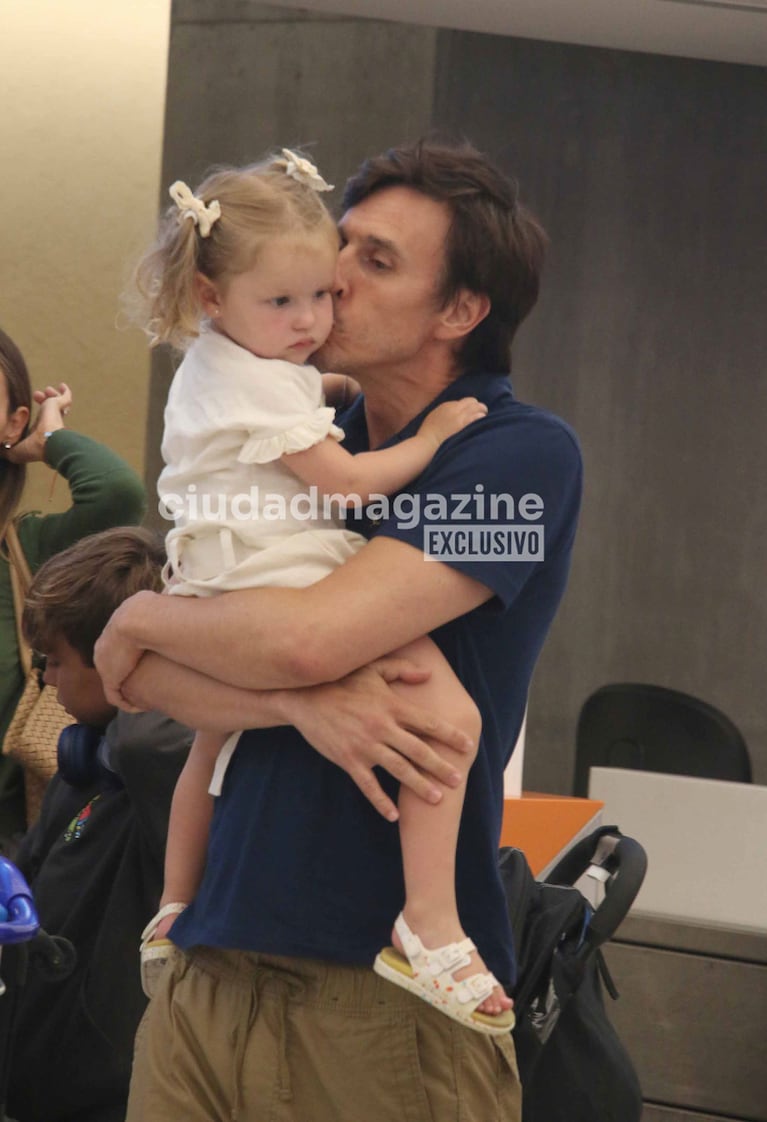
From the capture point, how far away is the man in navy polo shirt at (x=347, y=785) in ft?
4.63

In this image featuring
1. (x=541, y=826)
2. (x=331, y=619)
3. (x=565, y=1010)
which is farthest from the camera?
(x=541, y=826)

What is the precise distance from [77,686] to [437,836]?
1.02 meters

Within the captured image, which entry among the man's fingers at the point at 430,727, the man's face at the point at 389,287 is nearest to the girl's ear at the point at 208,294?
the man's face at the point at 389,287

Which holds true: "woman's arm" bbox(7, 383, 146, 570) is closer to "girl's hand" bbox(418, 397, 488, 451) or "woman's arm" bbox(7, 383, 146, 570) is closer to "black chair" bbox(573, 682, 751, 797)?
"girl's hand" bbox(418, 397, 488, 451)

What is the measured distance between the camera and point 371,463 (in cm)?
151

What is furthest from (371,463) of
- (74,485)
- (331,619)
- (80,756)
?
(74,485)

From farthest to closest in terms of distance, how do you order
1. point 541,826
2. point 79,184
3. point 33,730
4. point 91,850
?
1. point 79,184
2. point 541,826
3. point 33,730
4. point 91,850

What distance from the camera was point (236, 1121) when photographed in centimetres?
147

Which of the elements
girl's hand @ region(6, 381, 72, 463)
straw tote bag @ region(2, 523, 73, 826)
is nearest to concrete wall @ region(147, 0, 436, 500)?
girl's hand @ region(6, 381, 72, 463)

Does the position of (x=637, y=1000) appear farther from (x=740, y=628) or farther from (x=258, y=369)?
(x=740, y=628)

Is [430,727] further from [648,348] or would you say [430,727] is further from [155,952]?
[648,348]

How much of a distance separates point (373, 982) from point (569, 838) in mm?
1447

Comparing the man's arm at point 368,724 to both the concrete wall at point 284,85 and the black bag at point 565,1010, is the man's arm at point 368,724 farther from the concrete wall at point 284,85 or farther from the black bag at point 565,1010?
the concrete wall at point 284,85

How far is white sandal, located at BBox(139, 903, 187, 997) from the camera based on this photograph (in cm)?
158
